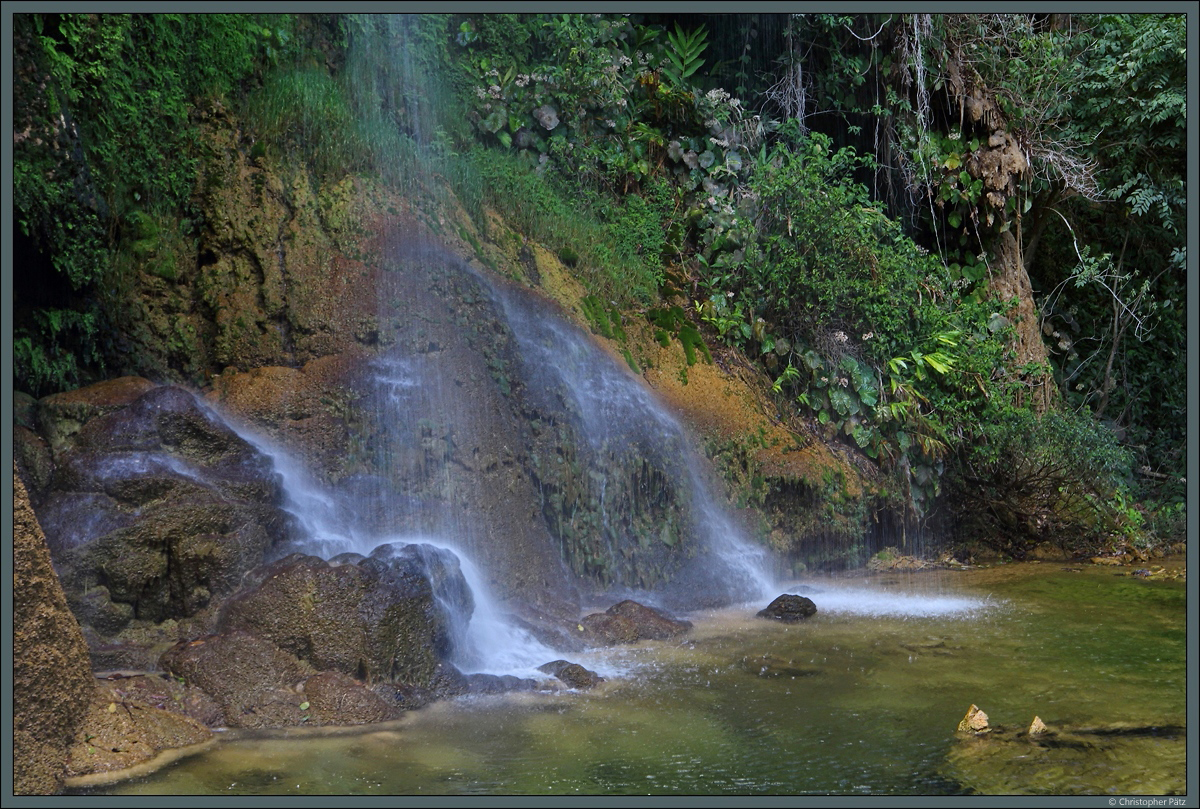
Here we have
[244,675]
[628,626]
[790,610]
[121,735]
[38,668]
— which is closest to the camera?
[38,668]

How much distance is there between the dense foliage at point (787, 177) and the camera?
27.6 feet

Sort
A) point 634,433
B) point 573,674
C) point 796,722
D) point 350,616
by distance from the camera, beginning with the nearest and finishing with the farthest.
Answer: point 796,722
point 350,616
point 573,674
point 634,433

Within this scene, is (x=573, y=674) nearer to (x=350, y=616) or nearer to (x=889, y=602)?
(x=350, y=616)

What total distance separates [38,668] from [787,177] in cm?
921

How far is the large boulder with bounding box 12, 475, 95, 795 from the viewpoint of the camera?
450 centimetres

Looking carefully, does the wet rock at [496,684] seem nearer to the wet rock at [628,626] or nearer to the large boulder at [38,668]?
the wet rock at [628,626]

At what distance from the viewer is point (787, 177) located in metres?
11.6

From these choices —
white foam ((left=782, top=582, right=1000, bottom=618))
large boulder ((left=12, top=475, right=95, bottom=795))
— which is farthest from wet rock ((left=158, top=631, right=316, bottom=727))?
white foam ((left=782, top=582, right=1000, bottom=618))

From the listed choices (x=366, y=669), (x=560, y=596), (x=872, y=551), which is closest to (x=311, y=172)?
(x=560, y=596)

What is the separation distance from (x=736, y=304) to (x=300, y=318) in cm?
522

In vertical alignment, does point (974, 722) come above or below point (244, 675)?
below

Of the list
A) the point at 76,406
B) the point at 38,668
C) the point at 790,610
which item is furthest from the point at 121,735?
the point at 790,610

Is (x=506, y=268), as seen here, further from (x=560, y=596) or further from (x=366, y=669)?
(x=366, y=669)

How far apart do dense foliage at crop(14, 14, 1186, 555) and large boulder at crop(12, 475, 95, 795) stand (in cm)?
322
